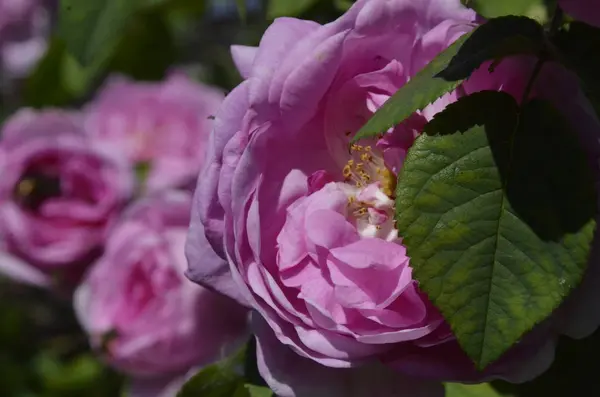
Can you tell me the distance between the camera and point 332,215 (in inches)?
25.1

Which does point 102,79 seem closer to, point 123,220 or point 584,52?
point 123,220

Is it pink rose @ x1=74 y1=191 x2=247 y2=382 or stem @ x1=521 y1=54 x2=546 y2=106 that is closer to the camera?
stem @ x1=521 y1=54 x2=546 y2=106

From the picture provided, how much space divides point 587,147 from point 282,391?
0.86 ft

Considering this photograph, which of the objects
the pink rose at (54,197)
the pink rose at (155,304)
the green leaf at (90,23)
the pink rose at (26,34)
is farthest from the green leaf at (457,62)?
the pink rose at (26,34)

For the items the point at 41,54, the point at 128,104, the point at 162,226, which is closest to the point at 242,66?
the point at 162,226

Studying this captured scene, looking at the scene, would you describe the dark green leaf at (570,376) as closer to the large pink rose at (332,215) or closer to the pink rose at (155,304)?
the large pink rose at (332,215)

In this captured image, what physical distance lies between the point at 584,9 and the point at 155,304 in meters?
0.73

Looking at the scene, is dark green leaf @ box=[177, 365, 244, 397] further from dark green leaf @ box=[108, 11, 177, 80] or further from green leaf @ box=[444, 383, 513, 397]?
dark green leaf @ box=[108, 11, 177, 80]

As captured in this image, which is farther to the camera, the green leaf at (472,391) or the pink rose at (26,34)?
the pink rose at (26,34)

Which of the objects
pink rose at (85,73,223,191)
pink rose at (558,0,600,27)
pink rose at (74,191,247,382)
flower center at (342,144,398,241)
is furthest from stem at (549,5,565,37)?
pink rose at (85,73,223,191)

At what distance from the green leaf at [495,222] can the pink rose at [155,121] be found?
785 millimetres

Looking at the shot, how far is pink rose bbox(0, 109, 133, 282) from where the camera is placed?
49.6 inches

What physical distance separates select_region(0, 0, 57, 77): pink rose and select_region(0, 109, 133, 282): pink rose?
335mm

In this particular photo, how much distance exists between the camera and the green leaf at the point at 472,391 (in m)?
0.75
